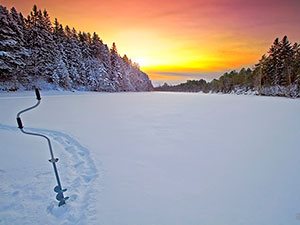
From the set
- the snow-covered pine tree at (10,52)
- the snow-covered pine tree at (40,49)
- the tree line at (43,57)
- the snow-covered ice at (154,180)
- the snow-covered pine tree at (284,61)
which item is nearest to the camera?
the snow-covered ice at (154,180)

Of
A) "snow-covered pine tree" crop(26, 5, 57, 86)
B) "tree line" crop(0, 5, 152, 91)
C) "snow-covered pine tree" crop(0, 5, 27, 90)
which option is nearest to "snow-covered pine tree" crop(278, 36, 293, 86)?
"tree line" crop(0, 5, 152, 91)

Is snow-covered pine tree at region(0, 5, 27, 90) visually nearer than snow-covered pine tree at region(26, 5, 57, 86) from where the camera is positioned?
Yes

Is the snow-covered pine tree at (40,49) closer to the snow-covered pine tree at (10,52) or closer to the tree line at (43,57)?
the tree line at (43,57)

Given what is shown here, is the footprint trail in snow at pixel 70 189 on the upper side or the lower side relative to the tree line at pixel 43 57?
lower

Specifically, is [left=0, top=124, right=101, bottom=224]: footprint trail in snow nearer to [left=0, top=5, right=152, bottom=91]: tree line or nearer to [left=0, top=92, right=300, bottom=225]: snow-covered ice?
[left=0, top=92, right=300, bottom=225]: snow-covered ice

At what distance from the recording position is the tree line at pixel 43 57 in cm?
2814

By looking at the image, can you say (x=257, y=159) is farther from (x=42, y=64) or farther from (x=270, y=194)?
(x=42, y=64)

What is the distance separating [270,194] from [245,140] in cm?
322

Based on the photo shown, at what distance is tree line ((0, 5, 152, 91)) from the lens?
2814 cm

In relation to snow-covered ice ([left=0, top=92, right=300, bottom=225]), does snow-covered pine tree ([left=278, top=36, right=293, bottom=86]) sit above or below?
above

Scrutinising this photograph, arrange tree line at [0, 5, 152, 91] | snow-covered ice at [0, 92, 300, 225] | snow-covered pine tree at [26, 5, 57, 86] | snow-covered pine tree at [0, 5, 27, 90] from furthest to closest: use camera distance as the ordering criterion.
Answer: snow-covered pine tree at [26, 5, 57, 86]
tree line at [0, 5, 152, 91]
snow-covered pine tree at [0, 5, 27, 90]
snow-covered ice at [0, 92, 300, 225]

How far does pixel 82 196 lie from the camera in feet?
10.6

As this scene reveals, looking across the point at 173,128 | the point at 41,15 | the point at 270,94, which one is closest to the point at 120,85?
the point at 41,15

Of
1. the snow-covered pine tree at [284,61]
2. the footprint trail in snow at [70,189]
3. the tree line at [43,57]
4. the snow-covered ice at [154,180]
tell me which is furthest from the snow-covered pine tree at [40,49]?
the snow-covered pine tree at [284,61]
